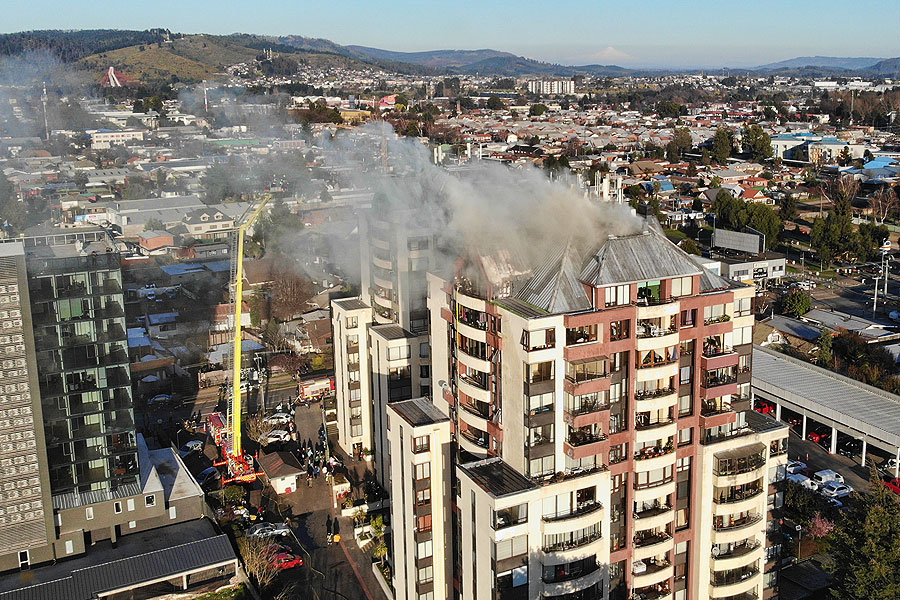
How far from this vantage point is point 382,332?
1198 cm

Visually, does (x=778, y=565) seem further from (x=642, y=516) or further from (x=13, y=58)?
(x=13, y=58)

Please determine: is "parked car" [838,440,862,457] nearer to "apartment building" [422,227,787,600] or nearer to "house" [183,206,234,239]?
"apartment building" [422,227,787,600]

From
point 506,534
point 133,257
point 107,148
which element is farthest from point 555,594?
point 107,148

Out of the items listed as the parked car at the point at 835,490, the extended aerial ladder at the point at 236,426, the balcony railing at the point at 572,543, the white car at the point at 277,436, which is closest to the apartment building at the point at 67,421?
the extended aerial ladder at the point at 236,426

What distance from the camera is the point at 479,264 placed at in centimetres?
863

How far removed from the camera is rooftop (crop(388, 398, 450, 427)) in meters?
8.62

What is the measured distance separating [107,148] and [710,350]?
38763mm

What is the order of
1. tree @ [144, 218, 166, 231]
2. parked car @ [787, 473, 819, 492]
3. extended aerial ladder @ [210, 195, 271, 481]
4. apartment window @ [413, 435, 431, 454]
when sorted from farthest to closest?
tree @ [144, 218, 166, 231], extended aerial ladder @ [210, 195, 271, 481], parked car @ [787, 473, 819, 492], apartment window @ [413, 435, 431, 454]

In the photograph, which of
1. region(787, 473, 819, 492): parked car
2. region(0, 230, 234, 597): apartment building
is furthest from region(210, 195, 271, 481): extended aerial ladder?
region(787, 473, 819, 492): parked car

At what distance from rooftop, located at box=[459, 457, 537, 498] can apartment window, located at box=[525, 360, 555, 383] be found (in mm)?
939

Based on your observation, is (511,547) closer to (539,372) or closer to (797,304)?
(539,372)

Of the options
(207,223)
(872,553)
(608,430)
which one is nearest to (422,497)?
(608,430)

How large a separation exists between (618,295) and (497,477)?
2.15 metres

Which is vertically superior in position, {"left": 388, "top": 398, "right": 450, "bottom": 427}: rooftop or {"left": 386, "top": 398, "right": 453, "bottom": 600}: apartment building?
{"left": 388, "top": 398, "right": 450, "bottom": 427}: rooftop
